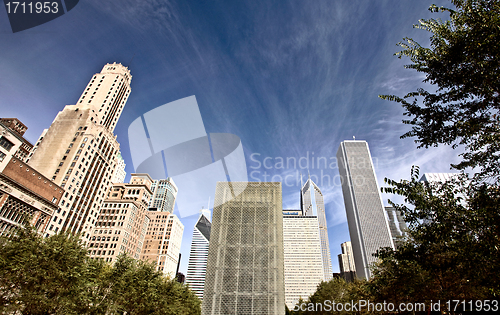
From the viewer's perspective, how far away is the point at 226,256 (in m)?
41.3

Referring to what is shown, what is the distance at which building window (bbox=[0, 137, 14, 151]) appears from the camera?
36.4 m

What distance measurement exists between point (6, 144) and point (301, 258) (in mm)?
178743

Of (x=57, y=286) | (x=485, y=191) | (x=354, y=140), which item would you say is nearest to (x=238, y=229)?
(x=57, y=286)

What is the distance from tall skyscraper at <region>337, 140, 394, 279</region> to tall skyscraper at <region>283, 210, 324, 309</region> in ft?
105

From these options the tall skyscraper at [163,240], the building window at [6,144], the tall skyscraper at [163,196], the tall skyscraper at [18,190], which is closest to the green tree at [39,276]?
the tall skyscraper at [18,190]

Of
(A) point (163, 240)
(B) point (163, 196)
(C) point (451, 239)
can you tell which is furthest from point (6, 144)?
(B) point (163, 196)

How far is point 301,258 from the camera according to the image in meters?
177

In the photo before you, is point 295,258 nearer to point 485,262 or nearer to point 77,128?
point 77,128

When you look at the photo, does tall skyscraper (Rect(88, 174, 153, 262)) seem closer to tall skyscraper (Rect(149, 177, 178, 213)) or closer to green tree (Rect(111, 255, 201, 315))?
green tree (Rect(111, 255, 201, 315))

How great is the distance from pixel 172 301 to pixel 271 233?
2080 cm

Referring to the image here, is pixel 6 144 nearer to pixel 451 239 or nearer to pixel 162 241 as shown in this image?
pixel 451 239

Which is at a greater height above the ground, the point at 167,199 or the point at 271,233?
the point at 167,199

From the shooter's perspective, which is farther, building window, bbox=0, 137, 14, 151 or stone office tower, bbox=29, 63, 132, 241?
stone office tower, bbox=29, 63, 132, 241


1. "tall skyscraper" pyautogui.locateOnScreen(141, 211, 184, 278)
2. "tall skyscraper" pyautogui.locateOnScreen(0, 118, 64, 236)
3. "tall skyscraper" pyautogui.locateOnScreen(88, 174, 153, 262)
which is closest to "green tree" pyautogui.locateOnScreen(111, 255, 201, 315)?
"tall skyscraper" pyautogui.locateOnScreen(0, 118, 64, 236)
